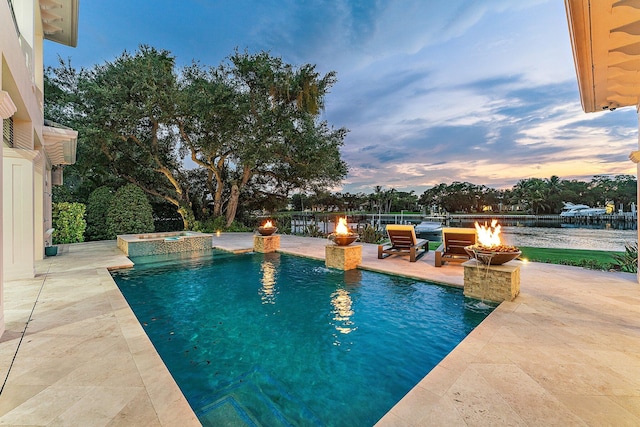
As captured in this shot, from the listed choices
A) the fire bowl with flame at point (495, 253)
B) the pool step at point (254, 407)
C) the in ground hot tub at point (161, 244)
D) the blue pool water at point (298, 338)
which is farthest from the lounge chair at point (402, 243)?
the in ground hot tub at point (161, 244)

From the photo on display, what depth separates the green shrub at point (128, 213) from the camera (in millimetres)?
13023

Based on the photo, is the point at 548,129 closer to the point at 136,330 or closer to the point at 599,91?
the point at 599,91

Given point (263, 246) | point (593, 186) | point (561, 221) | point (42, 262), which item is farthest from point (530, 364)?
point (593, 186)

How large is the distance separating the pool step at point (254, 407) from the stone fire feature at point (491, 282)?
364cm

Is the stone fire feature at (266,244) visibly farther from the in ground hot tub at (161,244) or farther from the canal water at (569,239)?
the canal water at (569,239)

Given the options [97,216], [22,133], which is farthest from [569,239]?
[97,216]

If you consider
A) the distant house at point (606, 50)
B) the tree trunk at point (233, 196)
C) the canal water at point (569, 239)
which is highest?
the distant house at point (606, 50)

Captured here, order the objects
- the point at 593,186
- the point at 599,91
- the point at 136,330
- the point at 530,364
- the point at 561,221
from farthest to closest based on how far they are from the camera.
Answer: the point at 593,186
the point at 561,221
the point at 599,91
the point at 136,330
the point at 530,364

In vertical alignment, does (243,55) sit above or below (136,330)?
above

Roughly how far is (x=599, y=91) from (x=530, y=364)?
518 cm

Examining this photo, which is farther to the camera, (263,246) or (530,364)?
(263,246)

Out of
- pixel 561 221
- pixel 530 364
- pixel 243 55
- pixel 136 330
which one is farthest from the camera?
pixel 561 221

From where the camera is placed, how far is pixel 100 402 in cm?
202

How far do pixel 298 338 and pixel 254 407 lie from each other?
1.27m
